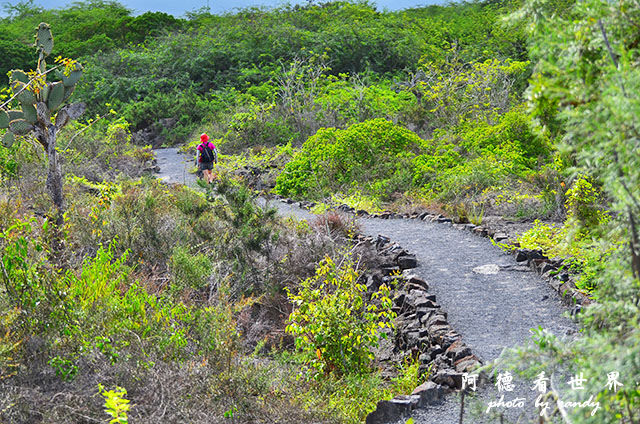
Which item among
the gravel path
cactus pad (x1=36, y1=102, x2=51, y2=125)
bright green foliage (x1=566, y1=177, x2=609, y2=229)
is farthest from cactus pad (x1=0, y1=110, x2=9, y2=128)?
bright green foliage (x1=566, y1=177, x2=609, y2=229)

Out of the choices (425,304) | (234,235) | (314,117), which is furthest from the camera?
(314,117)

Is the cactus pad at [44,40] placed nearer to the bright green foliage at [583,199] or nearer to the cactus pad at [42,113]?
the cactus pad at [42,113]

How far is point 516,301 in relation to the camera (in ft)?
22.9

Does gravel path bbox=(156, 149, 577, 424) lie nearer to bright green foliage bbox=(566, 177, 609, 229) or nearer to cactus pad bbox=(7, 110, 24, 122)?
bright green foliage bbox=(566, 177, 609, 229)

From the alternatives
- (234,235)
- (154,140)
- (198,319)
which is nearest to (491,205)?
(234,235)

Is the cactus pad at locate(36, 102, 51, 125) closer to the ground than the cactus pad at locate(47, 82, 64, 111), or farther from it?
closer to the ground

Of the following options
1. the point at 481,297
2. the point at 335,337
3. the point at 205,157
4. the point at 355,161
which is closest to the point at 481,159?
the point at 355,161

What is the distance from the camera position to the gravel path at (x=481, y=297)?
474cm

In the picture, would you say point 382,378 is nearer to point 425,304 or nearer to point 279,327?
point 425,304

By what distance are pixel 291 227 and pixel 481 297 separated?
303 cm

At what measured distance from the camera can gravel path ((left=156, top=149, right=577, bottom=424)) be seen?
187 inches

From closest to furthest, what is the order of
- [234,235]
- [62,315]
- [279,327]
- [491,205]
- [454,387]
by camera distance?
1. [62,315]
2. [454,387]
3. [279,327]
4. [234,235]
5. [491,205]

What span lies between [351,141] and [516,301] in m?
8.14

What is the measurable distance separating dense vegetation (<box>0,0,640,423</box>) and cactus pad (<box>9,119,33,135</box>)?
42 cm
